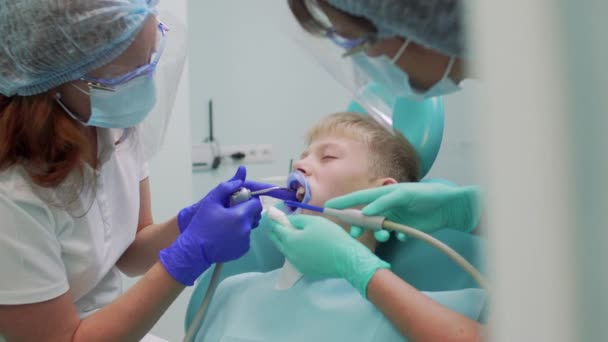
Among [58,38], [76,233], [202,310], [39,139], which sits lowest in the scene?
[202,310]

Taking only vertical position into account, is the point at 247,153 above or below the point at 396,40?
below

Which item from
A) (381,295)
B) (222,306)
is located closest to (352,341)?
(381,295)

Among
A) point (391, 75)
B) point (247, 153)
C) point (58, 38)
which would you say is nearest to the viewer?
point (391, 75)

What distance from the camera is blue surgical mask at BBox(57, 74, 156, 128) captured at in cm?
106

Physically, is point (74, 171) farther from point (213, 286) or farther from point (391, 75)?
point (391, 75)

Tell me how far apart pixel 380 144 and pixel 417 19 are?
0.76m

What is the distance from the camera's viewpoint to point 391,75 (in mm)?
739

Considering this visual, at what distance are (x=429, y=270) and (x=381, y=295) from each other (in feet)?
0.98

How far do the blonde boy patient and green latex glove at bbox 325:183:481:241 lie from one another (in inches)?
5.5

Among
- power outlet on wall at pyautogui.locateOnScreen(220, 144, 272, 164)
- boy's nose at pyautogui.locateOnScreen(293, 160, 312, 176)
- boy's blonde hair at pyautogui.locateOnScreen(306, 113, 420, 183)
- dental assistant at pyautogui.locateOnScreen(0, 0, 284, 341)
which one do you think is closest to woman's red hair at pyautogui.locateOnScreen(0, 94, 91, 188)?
dental assistant at pyautogui.locateOnScreen(0, 0, 284, 341)

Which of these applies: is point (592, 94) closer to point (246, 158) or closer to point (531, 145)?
point (531, 145)

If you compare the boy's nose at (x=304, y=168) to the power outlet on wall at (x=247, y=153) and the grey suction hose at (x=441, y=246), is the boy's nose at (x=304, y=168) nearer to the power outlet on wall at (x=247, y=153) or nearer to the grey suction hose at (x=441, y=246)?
the grey suction hose at (x=441, y=246)

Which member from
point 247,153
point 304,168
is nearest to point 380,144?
point 304,168

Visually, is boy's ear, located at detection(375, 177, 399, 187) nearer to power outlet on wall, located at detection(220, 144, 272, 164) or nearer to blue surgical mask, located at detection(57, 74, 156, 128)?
blue surgical mask, located at detection(57, 74, 156, 128)
